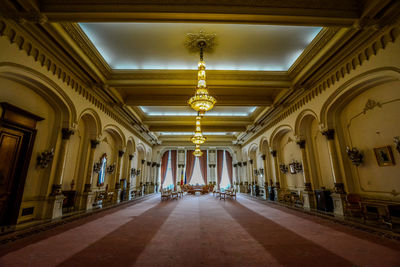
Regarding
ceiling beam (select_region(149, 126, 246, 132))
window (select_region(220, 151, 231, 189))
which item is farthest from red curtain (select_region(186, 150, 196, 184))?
ceiling beam (select_region(149, 126, 246, 132))

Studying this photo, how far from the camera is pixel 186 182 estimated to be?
1584 cm

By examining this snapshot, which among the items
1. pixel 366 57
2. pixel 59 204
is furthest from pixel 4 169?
pixel 366 57

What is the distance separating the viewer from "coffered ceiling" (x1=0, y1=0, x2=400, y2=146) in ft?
11.2

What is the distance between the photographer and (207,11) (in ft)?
11.3

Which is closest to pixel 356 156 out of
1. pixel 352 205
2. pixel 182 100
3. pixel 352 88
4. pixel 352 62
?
pixel 352 205

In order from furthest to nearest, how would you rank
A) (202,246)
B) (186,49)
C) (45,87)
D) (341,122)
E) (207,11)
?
1. (341,122)
2. (186,49)
3. (45,87)
4. (207,11)
5. (202,246)

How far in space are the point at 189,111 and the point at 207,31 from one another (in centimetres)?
546

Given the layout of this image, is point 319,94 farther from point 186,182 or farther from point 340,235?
point 186,182

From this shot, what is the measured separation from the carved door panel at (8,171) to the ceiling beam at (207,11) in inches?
111

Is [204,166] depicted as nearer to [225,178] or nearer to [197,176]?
[197,176]

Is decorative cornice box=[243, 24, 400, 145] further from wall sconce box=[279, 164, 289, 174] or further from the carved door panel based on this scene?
the carved door panel

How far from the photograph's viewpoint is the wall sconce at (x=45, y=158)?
450cm

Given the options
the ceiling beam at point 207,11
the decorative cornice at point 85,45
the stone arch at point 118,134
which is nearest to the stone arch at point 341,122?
the ceiling beam at point 207,11

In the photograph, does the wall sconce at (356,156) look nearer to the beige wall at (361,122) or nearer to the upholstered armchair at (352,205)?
the beige wall at (361,122)
